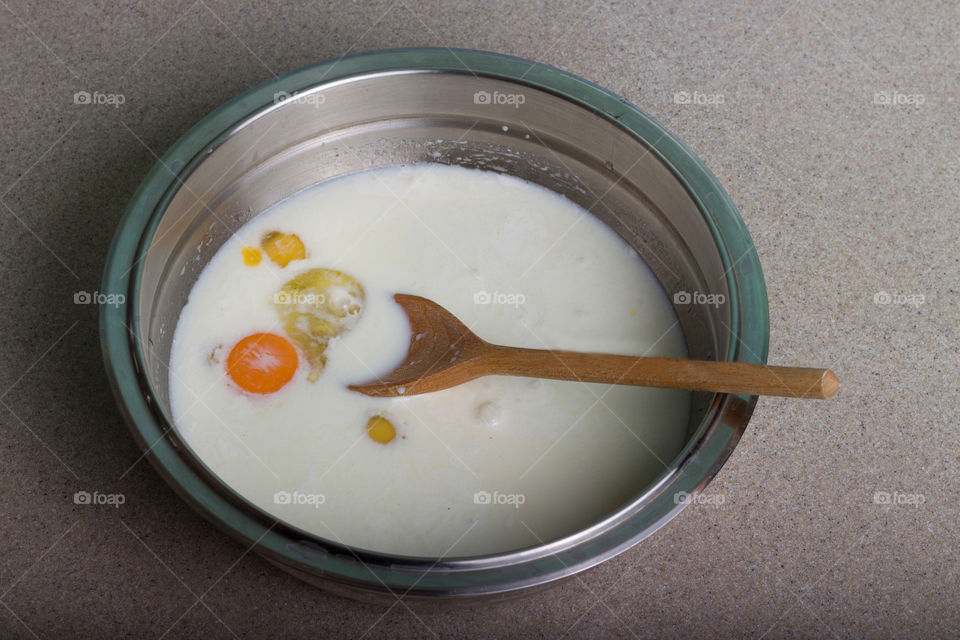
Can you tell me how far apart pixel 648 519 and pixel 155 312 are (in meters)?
0.71

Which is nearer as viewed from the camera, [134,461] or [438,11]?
[134,461]

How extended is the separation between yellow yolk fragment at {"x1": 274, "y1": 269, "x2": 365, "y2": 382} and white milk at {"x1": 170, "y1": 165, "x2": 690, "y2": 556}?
1 centimetres

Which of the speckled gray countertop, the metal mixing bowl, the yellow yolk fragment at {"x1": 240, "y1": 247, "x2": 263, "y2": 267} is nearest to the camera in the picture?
the metal mixing bowl

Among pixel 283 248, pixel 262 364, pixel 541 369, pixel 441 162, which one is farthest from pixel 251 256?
pixel 541 369

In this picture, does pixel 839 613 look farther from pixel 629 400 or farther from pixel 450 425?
pixel 450 425

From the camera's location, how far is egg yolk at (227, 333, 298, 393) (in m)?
1.22

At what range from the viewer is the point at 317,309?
1.29 metres

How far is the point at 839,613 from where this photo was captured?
1178 millimetres

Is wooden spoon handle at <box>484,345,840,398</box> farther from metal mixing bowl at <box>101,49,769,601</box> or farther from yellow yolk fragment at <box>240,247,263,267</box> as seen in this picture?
yellow yolk fragment at <box>240,247,263,267</box>

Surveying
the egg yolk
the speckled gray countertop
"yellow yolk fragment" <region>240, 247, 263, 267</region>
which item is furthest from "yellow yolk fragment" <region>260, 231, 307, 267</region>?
the speckled gray countertop

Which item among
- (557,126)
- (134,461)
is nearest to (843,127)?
(557,126)

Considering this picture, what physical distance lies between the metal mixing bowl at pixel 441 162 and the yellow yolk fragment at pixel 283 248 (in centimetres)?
6

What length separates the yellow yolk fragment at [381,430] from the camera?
1.19 metres

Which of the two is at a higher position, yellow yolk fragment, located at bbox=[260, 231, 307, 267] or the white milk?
yellow yolk fragment, located at bbox=[260, 231, 307, 267]
